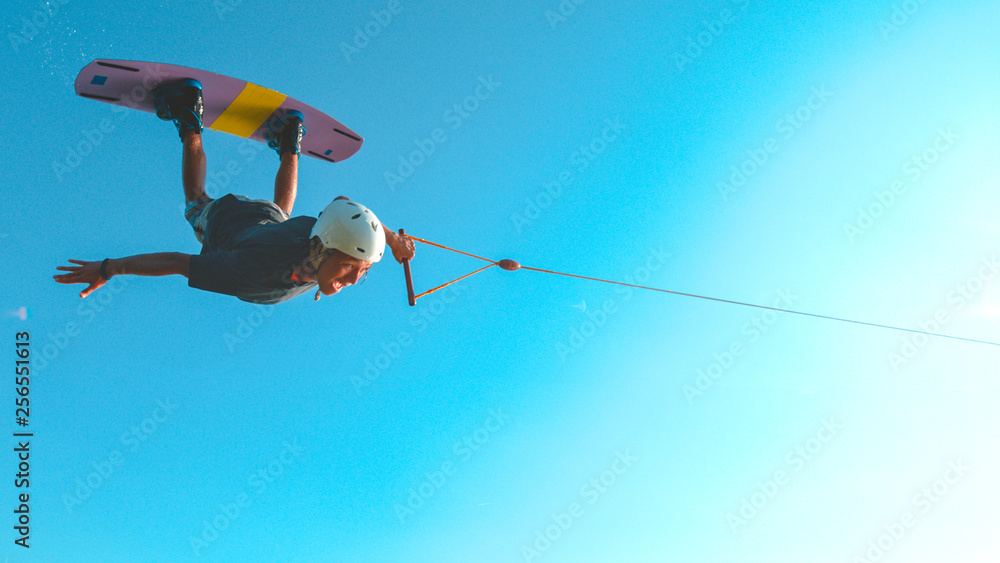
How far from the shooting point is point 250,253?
18.7ft

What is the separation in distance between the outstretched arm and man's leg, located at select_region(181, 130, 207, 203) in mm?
1256

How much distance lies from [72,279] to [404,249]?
286 centimetres

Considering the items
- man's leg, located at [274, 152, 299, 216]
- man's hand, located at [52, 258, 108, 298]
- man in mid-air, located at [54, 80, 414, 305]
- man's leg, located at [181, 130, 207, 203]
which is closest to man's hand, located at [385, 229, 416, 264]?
man in mid-air, located at [54, 80, 414, 305]

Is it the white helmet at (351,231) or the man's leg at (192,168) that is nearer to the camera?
the white helmet at (351,231)

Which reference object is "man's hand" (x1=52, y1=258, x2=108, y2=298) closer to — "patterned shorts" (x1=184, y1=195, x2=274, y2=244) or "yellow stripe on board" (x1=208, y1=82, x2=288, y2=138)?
"patterned shorts" (x1=184, y1=195, x2=274, y2=244)

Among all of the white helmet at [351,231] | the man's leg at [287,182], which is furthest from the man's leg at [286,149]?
the white helmet at [351,231]

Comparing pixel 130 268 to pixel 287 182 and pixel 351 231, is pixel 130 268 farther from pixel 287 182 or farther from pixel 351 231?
pixel 287 182

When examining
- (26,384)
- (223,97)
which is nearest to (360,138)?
(223,97)

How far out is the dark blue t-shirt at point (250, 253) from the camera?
18.4 ft

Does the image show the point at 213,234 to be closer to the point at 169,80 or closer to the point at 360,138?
the point at 169,80

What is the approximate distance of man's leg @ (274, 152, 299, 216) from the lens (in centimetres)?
714

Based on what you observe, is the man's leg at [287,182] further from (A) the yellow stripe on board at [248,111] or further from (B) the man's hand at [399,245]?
(B) the man's hand at [399,245]

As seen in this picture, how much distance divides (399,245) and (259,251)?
4.06 feet

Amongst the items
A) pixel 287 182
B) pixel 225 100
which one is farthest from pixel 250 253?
pixel 225 100
